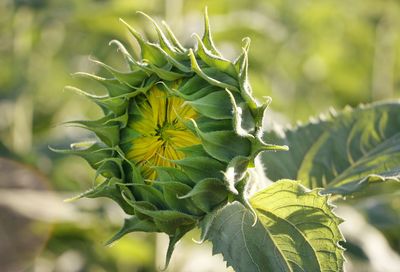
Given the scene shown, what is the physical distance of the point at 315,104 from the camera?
4812 mm

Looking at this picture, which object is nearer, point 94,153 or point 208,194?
point 208,194

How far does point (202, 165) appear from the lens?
1600 mm

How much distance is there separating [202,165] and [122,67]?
3438mm

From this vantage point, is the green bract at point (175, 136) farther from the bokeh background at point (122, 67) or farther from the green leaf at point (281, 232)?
Result: the bokeh background at point (122, 67)

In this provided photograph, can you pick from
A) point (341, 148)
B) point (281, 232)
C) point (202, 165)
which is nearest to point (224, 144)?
point (202, 165)

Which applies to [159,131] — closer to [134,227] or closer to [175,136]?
[175,136]

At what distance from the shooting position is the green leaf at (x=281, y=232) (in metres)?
1.66

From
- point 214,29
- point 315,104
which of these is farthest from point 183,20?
point 315,104

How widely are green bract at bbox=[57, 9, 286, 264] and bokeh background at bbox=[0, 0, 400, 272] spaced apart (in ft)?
3.04

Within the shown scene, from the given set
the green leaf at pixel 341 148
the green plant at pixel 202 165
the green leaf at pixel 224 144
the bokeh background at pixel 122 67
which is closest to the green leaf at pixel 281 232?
the green plant at pixel 202 165

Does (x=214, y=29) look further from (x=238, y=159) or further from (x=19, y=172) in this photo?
(x=238, y=159)

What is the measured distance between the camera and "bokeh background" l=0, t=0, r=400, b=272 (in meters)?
3.19

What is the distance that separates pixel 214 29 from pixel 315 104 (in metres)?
1.33

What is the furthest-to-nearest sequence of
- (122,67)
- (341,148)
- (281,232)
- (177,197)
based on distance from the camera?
(122,67) → (341,148) → (281,232) → (177,197)
